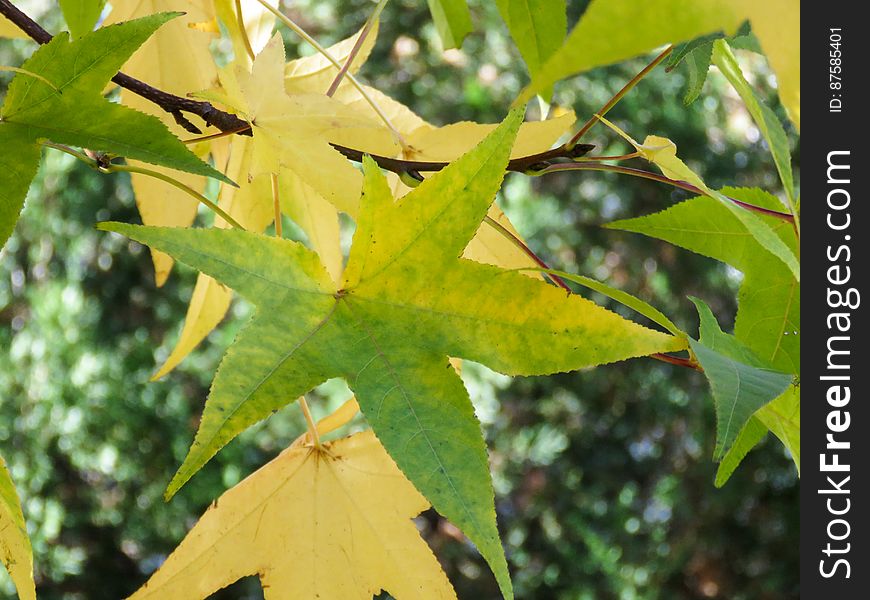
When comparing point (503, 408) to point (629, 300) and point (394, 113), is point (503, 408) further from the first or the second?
point (629, 300)

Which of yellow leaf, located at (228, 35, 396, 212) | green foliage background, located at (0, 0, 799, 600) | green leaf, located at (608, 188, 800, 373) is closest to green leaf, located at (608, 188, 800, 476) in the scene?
green leaf, located at (608, 188, 800, 373)

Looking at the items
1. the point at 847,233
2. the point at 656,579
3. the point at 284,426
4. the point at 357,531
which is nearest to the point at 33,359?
the point at 284,426

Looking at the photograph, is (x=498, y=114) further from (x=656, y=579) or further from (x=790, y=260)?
(x=790, y=260)

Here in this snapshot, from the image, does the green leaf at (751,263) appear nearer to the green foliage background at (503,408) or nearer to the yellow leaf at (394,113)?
the yellow leaf at (394,113)

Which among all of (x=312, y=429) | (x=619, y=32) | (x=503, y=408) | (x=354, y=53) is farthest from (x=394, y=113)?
(x=503, y=408)

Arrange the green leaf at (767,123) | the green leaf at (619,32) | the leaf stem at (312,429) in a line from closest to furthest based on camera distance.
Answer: the green leaf at (619,32)
the green leaf at (767,123)
the leaf stem at (312,429)

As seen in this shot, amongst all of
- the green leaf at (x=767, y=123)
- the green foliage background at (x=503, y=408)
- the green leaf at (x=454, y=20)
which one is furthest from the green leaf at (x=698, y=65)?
the green foliage background at (x=503, y=408)
